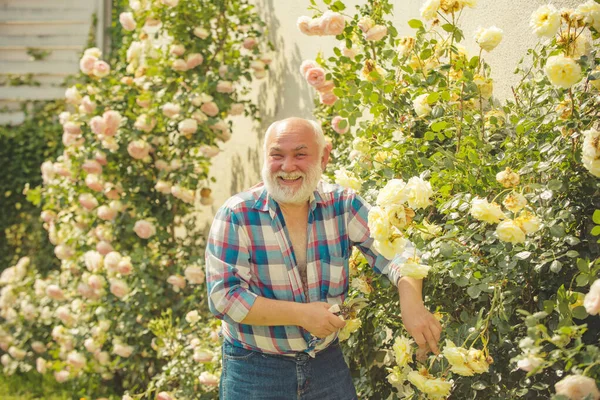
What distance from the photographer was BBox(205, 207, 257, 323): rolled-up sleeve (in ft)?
6.83

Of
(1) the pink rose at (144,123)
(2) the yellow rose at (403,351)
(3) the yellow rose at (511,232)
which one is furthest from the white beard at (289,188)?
(1) the pink rose at (144,123)

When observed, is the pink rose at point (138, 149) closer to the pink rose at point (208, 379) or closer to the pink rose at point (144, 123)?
the pink rose at point (144, 123)

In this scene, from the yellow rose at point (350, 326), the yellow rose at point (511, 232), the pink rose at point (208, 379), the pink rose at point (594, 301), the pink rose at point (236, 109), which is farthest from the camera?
the pink rose at point (236, 109)

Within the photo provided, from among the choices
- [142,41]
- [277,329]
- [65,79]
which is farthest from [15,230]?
[277,329]

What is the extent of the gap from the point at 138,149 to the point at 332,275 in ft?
7.10

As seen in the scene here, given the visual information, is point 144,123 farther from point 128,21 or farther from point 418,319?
point 418,319

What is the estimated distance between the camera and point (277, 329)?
2.20 metres

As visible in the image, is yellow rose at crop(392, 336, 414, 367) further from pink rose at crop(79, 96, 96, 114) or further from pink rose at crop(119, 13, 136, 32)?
pink rose at crop(119, 13, 136, 32)

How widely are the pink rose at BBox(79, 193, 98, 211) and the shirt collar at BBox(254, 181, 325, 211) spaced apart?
2203mm

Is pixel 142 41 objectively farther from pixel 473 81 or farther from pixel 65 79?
pixel 473 81

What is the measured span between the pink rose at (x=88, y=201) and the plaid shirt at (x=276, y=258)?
2.18m

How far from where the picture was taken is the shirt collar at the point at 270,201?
2242mm

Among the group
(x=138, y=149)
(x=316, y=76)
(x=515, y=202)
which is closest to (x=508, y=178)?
(x=515, y=202)

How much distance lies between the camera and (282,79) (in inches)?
174
